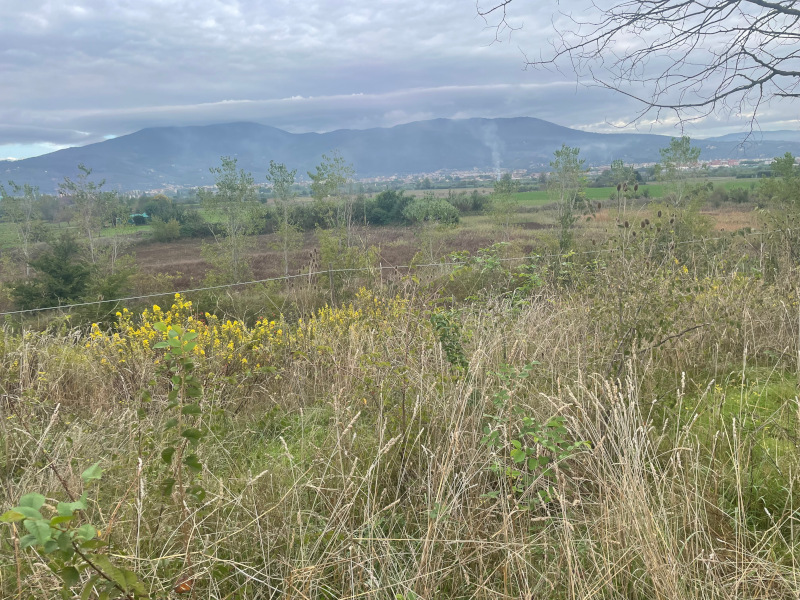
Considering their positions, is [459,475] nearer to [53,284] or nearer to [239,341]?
[239,341]

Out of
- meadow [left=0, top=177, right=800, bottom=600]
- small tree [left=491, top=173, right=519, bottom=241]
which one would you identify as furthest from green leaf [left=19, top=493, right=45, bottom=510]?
small tree [left=491, top=173, right=519, bottom=241]

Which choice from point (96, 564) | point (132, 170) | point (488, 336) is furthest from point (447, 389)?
point (132, 170)

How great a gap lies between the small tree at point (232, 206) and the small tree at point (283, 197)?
121 cm

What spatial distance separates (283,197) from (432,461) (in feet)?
86.4

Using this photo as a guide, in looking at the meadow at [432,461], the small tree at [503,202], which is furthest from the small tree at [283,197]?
the meadow at [432,461]

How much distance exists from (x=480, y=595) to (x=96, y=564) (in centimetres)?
122

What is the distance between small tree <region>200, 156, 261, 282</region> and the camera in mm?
25250

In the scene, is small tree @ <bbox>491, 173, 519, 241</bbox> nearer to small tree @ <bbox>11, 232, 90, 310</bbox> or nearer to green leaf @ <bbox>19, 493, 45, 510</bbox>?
small tree @ <bbox>11, 232, 90, 310</bbox>

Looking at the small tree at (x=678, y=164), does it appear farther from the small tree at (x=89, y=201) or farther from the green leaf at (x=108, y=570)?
the green leaf at (x=108, y=570)

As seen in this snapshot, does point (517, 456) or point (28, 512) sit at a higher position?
point (28, 512)

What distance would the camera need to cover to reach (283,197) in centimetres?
2720

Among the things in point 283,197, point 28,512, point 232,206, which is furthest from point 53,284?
point 28,512

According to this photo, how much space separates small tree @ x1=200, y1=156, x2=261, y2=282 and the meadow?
21006 mm

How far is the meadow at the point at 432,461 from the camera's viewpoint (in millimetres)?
1702
